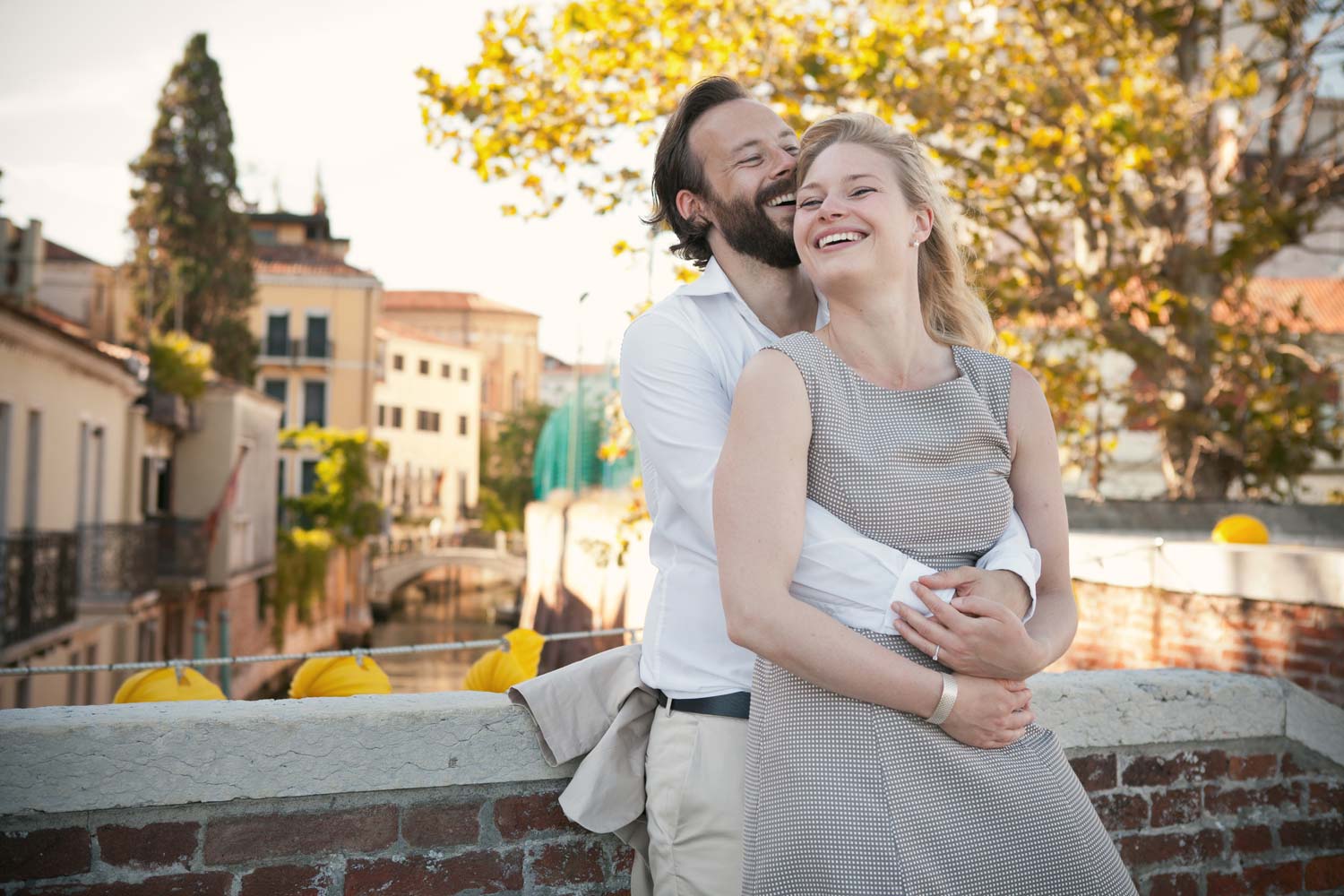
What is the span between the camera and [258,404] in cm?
3108

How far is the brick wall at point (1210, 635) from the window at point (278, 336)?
4604 cm

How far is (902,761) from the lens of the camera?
1788 millimetres

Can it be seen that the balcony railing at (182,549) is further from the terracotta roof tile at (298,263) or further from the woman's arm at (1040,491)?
the terracotta roof tile at (298,263)

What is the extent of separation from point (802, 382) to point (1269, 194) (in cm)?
943

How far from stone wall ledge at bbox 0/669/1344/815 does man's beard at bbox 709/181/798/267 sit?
107 cm

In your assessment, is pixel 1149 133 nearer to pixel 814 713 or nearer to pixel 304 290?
pixel 814 713

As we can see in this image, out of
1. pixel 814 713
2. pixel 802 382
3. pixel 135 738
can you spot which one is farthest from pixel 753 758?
pixel 135 738

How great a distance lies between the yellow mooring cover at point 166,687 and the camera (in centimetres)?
316

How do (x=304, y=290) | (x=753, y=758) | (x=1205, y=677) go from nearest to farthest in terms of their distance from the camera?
(x=753, y=758) → (x=1205, y=677) → (x=304, y=290)

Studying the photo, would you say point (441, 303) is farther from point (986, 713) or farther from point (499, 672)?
point (986, 713)

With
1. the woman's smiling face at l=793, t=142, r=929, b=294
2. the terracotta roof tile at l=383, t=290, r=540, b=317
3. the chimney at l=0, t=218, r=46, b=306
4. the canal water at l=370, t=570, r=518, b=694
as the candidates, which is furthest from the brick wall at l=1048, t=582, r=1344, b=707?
the terracotta roof tile at l=383, t=290, r=540, b=317

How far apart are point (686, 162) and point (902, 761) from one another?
1398mm

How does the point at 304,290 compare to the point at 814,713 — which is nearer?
the point at 814,713

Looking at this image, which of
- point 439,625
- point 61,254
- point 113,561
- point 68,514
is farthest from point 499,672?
point 439,625
